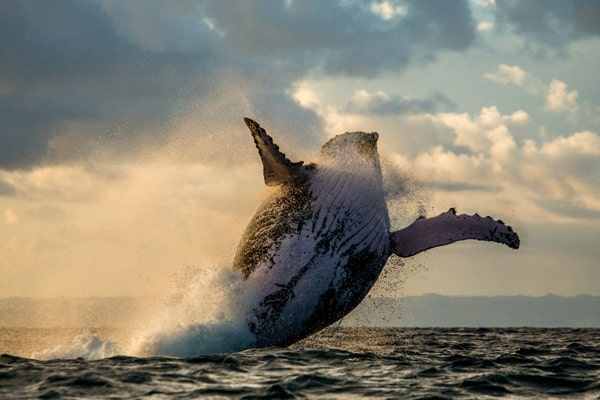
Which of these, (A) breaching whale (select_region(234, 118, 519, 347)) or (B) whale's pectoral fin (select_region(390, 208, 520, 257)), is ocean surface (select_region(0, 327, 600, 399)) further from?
(B) whale's pectoral fin (select_region(390, 208, 520, 257))

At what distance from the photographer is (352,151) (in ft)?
42.1

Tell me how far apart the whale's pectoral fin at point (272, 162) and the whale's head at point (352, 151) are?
0.83 meters

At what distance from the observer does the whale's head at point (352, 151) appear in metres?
12.5

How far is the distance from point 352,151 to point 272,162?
5.68 feet

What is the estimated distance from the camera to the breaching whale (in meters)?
11.3

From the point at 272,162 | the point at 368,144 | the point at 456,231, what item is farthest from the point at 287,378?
the point at 368,144

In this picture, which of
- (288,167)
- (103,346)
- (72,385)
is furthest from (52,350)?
(288,167)

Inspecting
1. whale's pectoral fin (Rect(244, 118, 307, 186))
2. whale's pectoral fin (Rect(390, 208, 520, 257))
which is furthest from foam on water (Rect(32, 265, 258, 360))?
whale's pectoral fin (Rect(390, 208, 520, 257))

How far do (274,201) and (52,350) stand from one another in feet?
13.8

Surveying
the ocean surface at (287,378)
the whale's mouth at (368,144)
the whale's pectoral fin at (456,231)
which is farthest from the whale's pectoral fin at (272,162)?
the ocean surface at (287,378)

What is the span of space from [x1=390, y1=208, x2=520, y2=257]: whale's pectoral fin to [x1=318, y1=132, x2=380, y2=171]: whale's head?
1.32 metres

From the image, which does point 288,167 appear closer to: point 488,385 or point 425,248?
Result: point 425,248

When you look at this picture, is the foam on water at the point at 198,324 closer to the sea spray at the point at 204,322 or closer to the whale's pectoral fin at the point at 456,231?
the sea spray at the point at 204,322

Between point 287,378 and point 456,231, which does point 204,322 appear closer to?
point 287,378
